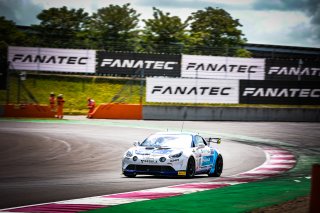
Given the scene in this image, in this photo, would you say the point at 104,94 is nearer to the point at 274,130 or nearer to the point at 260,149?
the point at 274,130

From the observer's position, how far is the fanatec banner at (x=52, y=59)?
4119 centimetres

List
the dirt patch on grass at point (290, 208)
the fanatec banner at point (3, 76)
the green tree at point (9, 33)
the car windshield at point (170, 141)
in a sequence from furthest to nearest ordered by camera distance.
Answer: the green tree at point (9, 33), the fanatec banner at point (3, 76), the car windshield at point (170, 141), the dirt patch on grass at point (290, 208)

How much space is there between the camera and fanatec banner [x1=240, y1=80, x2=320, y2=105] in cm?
3994

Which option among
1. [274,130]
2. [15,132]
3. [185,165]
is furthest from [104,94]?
[185,165]

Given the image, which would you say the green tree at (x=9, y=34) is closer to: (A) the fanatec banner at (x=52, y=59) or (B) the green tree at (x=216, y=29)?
(A) the fanatec banner at (x=52, y=59)

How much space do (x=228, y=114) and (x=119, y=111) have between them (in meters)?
6.16

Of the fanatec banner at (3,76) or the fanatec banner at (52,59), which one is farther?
the fanatec banner at (52,59)

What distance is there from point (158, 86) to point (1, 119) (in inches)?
354

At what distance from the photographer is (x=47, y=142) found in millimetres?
23031

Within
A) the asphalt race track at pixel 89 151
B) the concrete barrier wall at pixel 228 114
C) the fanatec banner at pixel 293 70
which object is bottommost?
the asphalt race track at pixel 89 151

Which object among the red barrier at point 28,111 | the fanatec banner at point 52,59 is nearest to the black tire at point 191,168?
the red barrier at point 28,111

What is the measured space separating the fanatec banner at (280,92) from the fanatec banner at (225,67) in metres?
1.59

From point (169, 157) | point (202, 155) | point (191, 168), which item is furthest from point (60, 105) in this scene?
point (169, 157)

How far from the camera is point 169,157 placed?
14625mm
